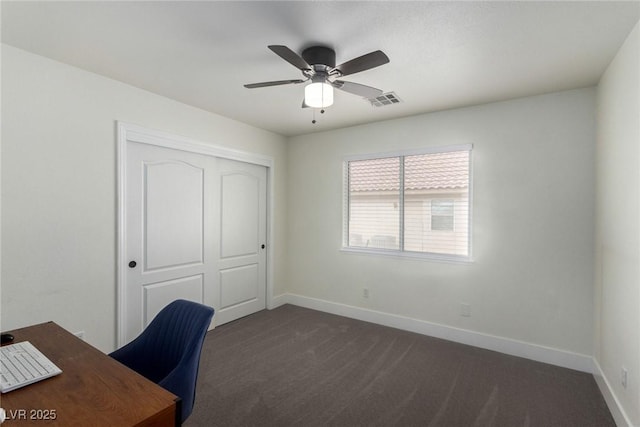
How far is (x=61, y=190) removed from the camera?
2439mm

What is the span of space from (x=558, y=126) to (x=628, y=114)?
3.20 feet

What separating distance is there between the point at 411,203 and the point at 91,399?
3.40 meters

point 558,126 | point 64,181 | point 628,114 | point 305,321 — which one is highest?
point 558,126

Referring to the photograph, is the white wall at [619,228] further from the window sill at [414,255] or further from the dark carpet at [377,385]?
the window sill at [414,255]

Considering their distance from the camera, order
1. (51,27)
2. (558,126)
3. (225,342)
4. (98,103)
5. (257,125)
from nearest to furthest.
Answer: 1. (51,27)
2. (98,103)
3. (558,126)
4. (225,342)
5. (257,125)

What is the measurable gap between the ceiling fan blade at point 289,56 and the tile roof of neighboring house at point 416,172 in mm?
2092

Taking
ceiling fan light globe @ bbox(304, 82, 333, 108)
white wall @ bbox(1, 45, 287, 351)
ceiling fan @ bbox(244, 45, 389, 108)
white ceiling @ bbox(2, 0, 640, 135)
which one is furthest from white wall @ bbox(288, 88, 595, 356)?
white wall @ bbox(1, 45, 287, 351)

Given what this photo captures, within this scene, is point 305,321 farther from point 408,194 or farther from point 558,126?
point 558,126

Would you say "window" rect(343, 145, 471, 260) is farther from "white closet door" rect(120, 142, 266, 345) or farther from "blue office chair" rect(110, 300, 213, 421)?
"blue office chair" rect(110, 300, 213, 421)

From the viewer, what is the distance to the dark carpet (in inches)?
83.8

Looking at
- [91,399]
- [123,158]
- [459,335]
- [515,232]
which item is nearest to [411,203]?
[515,232]

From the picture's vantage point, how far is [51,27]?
197 cm

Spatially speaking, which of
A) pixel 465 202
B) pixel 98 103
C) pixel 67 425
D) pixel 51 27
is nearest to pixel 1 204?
pixel 98 103

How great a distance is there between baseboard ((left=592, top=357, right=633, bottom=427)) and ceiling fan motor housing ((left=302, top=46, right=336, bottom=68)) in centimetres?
299
